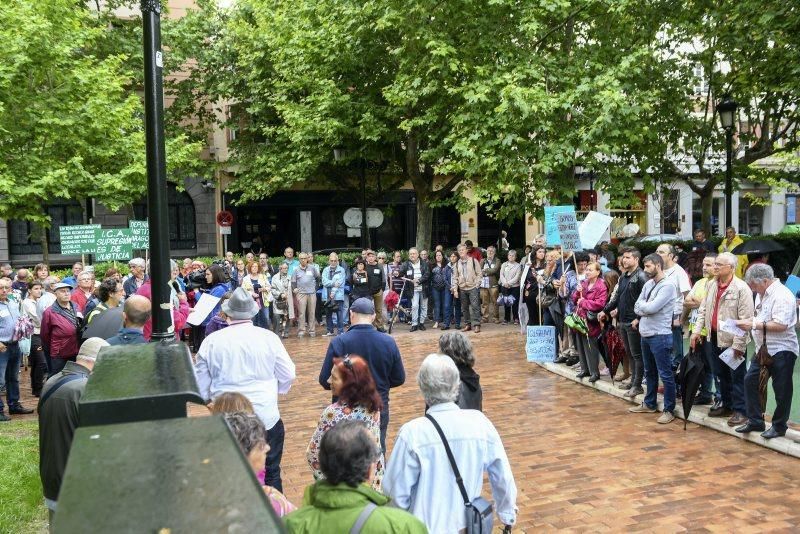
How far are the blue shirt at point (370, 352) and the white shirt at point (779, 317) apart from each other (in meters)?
4.14

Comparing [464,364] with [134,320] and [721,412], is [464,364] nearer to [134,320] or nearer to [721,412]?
[134,320]

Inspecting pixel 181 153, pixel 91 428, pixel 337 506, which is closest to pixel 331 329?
pixel 181 153

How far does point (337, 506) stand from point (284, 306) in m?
16.0

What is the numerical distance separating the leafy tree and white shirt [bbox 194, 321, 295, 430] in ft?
52.6

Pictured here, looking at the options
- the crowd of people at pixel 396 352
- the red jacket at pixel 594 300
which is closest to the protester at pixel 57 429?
the crowd of people at pixel 396 352

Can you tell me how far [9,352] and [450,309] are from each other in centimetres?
1063

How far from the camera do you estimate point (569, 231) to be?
11945mm

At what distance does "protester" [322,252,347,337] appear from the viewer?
17984mm

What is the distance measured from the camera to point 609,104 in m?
16.0

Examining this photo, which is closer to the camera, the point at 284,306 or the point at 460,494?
the point at 460,494

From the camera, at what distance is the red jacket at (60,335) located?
907cm

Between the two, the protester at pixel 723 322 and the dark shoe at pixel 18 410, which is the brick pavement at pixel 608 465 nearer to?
the protester at pixel 723 322

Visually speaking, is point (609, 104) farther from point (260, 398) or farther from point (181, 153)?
point (181, 153)

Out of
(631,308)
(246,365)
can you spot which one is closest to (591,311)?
(631,308)
